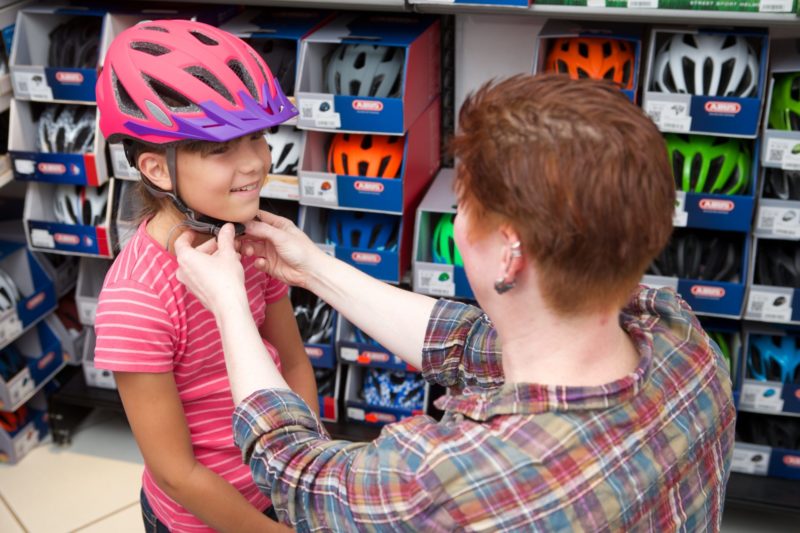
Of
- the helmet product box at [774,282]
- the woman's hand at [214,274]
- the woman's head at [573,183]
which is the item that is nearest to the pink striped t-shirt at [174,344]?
the woman's hand at [214,274]

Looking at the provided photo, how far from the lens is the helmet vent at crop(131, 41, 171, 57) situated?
1794 millimetres

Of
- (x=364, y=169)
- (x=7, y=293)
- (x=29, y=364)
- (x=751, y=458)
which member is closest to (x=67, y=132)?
(x=7, y=293)

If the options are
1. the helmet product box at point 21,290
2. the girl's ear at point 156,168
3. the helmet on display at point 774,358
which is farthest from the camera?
the helmet product box at point 21,290

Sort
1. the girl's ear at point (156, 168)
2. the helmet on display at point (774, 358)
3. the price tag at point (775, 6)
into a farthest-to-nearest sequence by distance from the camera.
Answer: the helmet on display at point (774, 358) < the price tag at point (775, 6) < the girl's ear at point (156, 168)

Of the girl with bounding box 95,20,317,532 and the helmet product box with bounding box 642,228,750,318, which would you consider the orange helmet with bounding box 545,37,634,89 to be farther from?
the girl with bounding box 95,20,317,532

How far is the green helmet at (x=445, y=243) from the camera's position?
3.13 metres

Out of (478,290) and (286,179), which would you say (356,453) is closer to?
(478,290)

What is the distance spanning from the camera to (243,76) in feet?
5.99

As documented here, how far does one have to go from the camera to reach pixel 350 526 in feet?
Answer: 4.11

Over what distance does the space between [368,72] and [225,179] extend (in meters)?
1.38

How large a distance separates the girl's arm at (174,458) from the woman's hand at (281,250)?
328 mm

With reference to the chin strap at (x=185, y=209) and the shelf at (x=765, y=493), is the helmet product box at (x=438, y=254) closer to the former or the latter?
the shelf at (x=765, y=493)

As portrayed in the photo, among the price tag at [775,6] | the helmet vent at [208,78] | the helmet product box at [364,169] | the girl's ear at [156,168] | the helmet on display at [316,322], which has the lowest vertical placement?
the helmet on display at [316,322]

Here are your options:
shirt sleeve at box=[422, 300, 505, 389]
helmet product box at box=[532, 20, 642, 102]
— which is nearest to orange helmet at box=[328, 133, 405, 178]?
helmet product box at box=[532, 20, 642, 102]
